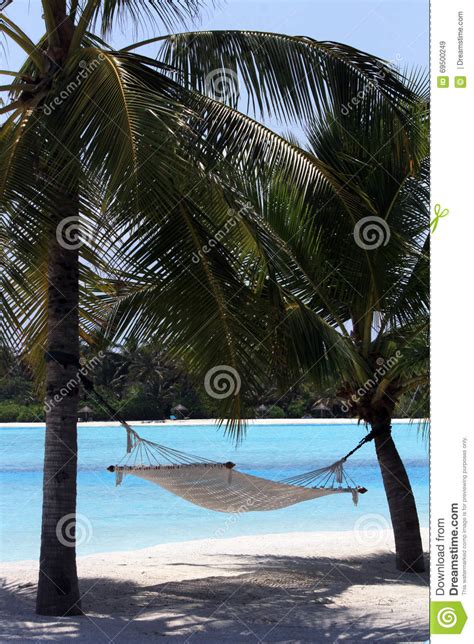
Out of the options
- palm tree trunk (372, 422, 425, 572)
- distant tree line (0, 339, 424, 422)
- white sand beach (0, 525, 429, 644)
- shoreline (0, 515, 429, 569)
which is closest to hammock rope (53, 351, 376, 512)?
white sand beach (0, 525, 429, 644)

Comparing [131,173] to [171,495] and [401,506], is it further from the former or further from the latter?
[171,495]

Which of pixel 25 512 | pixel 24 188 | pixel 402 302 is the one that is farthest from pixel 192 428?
pixel 24 188

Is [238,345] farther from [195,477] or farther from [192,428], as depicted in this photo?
[192,428]

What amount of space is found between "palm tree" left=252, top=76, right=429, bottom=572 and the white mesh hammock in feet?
2.29

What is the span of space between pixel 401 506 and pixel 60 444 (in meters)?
2.98

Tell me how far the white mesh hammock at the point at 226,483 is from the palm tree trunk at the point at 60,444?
51 cm

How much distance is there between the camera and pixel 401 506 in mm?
6410

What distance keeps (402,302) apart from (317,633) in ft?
8.53

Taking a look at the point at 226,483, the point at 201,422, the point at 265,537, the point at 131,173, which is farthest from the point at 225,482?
the point at 201,422

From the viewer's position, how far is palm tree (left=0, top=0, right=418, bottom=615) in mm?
3865

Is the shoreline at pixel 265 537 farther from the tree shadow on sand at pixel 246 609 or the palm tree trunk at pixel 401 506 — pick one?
the tree shadow on sand at pixel 246 609
